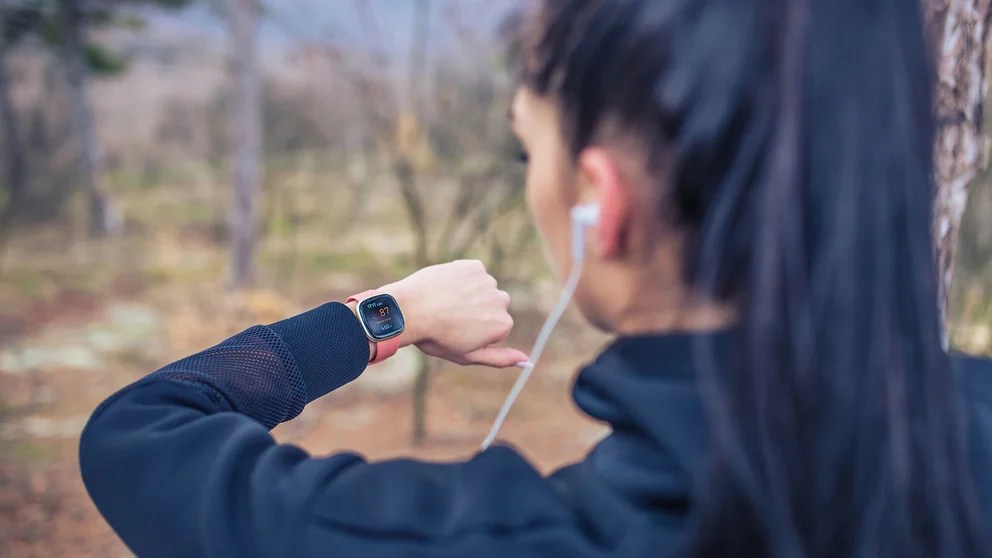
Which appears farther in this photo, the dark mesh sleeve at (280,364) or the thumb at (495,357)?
the thumb at (495,357)

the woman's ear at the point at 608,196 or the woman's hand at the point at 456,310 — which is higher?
the woman's ear at the point at 608,196

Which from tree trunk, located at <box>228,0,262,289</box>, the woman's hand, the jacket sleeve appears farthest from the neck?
Answer: tree trunk, located at <box>228,0,262,289</box>

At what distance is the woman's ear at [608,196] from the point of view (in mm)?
586

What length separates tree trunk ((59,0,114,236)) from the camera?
4.73m

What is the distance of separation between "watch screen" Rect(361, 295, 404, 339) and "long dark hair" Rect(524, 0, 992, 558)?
403 millimetres

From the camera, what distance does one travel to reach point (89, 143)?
4.95m

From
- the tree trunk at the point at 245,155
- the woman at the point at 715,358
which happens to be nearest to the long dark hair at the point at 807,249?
the woman at the point at 715,358

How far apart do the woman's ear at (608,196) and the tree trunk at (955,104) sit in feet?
3.03

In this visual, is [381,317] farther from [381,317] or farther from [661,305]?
[661,305]

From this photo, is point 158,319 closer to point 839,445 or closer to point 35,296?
point 35,296

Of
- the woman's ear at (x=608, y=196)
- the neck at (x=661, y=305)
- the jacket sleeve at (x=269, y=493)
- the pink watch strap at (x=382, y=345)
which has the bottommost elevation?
the jacket sleeve at (x=269, y=493)

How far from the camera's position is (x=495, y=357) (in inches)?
36.5

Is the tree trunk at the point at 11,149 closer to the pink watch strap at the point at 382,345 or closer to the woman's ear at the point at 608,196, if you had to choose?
the pink watch strap at the point at 382,345

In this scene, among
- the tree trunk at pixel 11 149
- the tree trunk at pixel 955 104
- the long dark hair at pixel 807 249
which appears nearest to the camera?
the long dark hair at pixel 807 249
